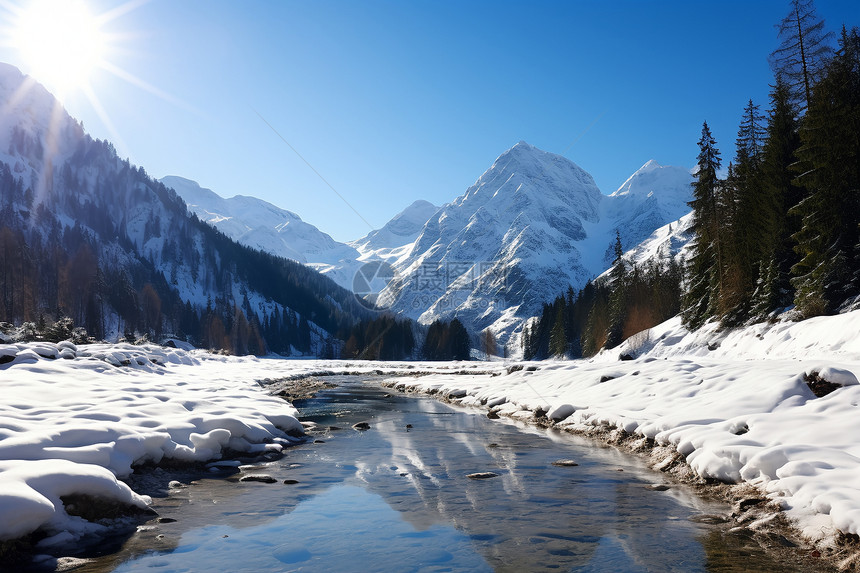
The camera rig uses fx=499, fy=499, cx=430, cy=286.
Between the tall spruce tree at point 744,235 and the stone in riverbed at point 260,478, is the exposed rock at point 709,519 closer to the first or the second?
the stone in riverbed at point 260,478

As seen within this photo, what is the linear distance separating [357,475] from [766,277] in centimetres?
3443

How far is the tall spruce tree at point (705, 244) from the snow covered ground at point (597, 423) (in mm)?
17809

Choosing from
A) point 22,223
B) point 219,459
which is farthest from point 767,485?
point 22,223

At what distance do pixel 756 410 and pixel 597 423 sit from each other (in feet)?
20.1

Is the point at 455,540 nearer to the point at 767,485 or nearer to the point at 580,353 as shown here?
the point at 767,485

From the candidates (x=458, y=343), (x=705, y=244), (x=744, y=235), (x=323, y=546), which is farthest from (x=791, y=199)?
(x=458, y=343)

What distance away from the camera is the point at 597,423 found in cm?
1853

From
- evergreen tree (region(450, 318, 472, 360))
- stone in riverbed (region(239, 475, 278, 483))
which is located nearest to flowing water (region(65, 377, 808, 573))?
stone in riverbed (region(239, 475, 278, 483))

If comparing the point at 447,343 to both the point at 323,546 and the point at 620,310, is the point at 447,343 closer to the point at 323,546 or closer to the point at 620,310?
the point at 620,310

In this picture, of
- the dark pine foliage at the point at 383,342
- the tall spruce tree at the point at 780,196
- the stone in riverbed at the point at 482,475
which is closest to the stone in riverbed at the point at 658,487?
the stone in riverbed at the point at 482,475

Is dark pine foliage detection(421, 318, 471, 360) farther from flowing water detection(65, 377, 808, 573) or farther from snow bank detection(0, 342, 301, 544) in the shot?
flowing water detection(65, 377, 808, 573)

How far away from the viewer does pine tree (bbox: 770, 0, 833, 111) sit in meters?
30.6

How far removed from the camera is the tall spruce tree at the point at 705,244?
4384 centimetres

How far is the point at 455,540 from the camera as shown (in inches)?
A: 320
